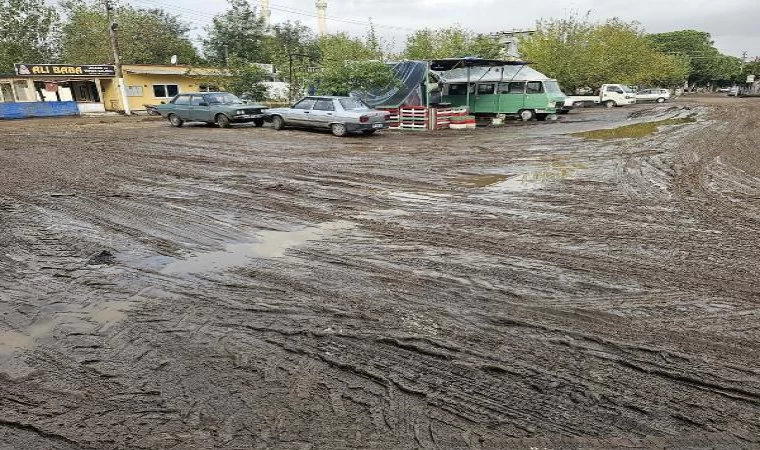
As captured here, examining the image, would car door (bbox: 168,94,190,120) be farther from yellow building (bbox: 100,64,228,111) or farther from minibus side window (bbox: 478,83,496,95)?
minibus side window (bbox: 478,83,496,95)

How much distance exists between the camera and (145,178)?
9.24 meters

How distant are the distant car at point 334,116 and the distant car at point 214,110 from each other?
1.50m

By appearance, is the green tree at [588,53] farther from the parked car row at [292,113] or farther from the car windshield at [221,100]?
the car windshield at [221,100]

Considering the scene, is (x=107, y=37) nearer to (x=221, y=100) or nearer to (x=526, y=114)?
(x=221, y=100)

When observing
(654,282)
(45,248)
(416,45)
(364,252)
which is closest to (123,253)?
(45,248)

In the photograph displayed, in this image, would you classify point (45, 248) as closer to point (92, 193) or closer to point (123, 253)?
point (123, 253)

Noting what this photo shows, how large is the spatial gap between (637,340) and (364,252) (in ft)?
8.93

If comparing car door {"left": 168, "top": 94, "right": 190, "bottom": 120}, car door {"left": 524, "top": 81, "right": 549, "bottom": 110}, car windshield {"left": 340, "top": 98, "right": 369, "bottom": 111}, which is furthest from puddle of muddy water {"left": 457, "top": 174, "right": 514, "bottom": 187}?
car door {"left": 524, "top": 81, "right": 549, "bottom": 110}

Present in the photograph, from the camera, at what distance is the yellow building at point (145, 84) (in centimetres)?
3403

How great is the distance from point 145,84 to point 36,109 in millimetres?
7354

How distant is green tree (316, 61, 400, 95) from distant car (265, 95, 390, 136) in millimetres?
3379

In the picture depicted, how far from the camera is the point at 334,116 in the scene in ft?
56.5

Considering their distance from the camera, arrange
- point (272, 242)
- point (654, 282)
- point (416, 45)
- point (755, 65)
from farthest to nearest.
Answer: point (755, 65) → point (416, 45) → point (272, 242) → point (654, 282)

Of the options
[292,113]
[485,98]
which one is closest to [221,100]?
[292,113]
